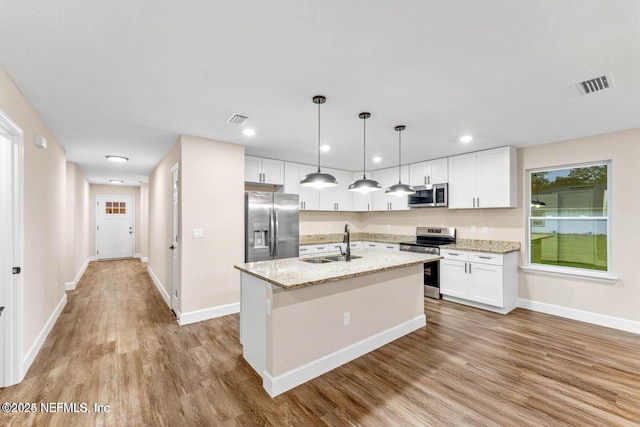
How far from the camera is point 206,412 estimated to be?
2.08 m

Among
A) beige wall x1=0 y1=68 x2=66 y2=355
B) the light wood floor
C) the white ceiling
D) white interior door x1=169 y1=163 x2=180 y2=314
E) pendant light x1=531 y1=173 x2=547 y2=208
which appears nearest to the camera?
the white ceiling

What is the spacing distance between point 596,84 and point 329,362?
3350mm

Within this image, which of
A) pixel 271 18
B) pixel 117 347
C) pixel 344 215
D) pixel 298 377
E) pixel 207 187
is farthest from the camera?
pixel 344 215

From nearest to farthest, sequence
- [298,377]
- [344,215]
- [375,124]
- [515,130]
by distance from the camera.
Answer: [298,377], [375,124], [515,130], [344,215]

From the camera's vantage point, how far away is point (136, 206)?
9398 millimetres

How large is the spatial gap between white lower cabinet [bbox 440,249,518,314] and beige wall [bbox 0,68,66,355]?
5418 mm

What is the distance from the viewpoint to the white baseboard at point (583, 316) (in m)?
3.56

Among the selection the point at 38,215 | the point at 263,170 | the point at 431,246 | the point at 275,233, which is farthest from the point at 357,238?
the point at 38,215

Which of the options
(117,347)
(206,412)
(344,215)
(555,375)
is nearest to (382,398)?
(206,412)

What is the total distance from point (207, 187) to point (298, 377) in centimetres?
274

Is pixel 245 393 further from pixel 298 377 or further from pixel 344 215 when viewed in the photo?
pixel 344 215

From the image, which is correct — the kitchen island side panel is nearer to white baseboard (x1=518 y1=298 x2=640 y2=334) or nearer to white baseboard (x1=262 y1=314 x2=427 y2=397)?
white baseboard (x1=262 y1=314 x2=427 y2=397)

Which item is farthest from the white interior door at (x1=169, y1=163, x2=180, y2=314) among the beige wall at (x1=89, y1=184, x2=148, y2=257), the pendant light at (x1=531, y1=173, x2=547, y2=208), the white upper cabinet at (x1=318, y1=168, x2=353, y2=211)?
the beige wall at (x1=89, y1=184, x2=148, y2=257)

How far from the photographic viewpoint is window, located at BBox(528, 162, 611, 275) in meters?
3.90
